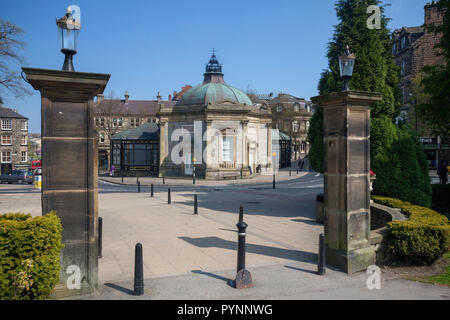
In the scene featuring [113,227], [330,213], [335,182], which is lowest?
[113,227]

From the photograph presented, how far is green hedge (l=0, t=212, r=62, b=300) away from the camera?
4781 millimetres

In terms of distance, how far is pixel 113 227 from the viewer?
38.1 ft

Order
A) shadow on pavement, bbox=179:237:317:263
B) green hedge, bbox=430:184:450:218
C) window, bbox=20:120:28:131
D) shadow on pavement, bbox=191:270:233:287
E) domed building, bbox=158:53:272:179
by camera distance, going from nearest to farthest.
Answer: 1. shadow on pavement, bbox=191:270:233:287
2. shadow on pavement, bbox=179:237:317:263
3. green hedge, bbox=430:184:450:218
4. domed building, bbox=158:53:272:179
5. window, bbox=20:120:28:131

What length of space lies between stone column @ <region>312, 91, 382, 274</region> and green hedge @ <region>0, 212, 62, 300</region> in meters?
5.23

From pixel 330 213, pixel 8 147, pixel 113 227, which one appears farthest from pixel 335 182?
pixel 8 147

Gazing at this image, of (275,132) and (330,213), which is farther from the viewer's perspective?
(275,132)

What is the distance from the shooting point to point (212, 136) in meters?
35.8

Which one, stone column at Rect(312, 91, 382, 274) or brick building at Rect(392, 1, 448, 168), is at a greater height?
brick building at Rect(392, 1, 448, 168)

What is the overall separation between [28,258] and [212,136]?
3111 cm

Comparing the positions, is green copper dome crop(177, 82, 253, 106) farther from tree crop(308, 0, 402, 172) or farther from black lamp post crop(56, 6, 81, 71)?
black lamp post crop(56, 6, 81, 71)

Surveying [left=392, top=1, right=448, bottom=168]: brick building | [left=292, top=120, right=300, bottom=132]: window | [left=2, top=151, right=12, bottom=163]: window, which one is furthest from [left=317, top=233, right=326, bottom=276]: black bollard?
[left=2, top=151, right=12, bottom=163]: window

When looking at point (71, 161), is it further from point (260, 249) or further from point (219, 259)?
point (260, 249)
